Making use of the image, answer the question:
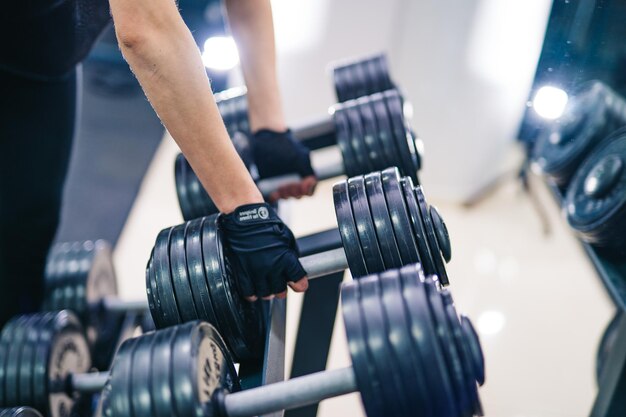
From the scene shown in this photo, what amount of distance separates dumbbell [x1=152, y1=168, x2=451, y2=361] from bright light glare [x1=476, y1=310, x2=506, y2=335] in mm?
885

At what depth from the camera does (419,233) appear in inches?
34.5

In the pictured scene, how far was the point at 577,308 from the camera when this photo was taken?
1823mm

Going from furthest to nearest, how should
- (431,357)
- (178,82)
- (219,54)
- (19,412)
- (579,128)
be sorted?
(219,54) < (579,128) < (19,412) < (178,82) < (431,357)

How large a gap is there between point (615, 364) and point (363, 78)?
33.2 inches

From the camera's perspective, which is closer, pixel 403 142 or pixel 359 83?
pixel 403 142

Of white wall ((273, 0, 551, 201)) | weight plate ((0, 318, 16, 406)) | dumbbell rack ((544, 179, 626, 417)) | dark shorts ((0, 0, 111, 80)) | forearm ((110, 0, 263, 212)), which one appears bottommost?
dumbbell rack ((544, 179, 626, 417))

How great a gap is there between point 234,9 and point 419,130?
1.23m

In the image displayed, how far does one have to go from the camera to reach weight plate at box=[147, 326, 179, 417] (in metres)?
0.71

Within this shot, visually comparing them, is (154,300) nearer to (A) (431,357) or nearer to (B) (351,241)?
(B) (351,241)

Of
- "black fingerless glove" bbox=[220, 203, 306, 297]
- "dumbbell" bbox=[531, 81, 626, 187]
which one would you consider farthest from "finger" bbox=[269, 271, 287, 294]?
"dumbbell" bbox=[531, 81, 626, 187]

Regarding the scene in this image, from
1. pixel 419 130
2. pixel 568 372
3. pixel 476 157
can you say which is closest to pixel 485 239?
pixel 476 157

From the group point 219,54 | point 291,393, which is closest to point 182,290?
point 291,393

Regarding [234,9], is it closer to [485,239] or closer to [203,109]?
[203,109]

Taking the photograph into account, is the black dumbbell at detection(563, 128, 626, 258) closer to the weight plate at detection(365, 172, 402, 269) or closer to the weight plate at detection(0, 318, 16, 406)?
the weight plate at detection(365, 172, 402, 269)
